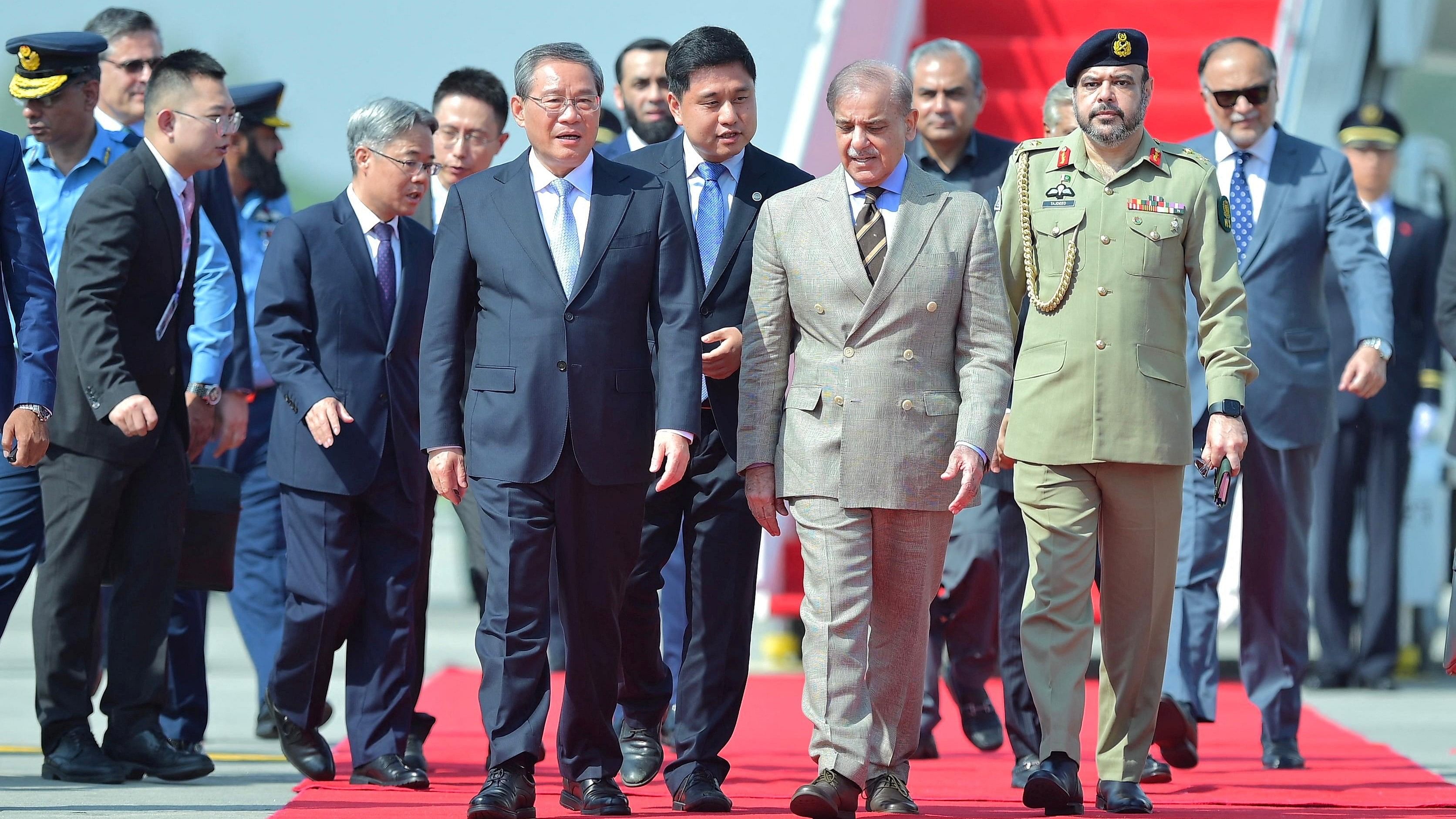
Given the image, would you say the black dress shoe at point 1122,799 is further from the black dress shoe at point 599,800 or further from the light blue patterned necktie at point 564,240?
the light blue patterned necktie at point 564,240

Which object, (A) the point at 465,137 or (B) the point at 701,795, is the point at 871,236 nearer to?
(B) the point at 701,795

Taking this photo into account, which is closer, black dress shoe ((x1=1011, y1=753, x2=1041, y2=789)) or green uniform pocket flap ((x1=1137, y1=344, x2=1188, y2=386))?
green uniform pocket flap ((x1=1137, y1=344, x2=1188, y2=386))

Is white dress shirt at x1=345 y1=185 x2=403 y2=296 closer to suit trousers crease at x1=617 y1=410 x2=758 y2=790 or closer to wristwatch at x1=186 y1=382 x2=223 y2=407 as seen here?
wristwatch at x1=186 y1=382 x2=223 y2=407

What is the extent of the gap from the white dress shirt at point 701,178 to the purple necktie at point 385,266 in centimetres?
101

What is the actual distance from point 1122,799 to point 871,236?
1.59 metres

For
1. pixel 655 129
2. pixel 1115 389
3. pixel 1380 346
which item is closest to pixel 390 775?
pixel 1115 389

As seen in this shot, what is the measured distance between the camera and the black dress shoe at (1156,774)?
5699mm

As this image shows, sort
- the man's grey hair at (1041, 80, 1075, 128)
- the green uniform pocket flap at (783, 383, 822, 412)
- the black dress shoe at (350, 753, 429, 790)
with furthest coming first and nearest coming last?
the man's grey hair at (1041, 80, 1075, 128)
the black dress shoe at (350, 753, 429, 790)
the green uniform pocket flap at (783, 383, 822, 412)

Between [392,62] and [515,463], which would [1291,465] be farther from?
[392,62]

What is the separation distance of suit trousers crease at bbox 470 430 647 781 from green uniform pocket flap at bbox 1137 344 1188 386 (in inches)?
52.4

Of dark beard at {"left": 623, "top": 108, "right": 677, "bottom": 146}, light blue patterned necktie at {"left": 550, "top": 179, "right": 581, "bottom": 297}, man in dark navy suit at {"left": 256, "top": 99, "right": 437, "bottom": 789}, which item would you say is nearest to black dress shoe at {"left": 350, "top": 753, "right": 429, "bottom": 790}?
man in dark navy suit at {"left": 256, "top": 99, "right": 437, "bottom": 789}

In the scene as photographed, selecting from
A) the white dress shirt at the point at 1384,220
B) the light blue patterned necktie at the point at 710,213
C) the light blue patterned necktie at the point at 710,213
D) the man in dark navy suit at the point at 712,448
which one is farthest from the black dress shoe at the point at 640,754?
the white dress shirt at the point at 1384,220

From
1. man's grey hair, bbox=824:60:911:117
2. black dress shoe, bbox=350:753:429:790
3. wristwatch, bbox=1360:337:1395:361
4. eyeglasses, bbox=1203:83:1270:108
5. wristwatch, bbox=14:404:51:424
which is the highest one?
eyeglasses, bbox=1203:83:1270:108

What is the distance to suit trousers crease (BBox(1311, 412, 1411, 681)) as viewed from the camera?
8781 millimetres
